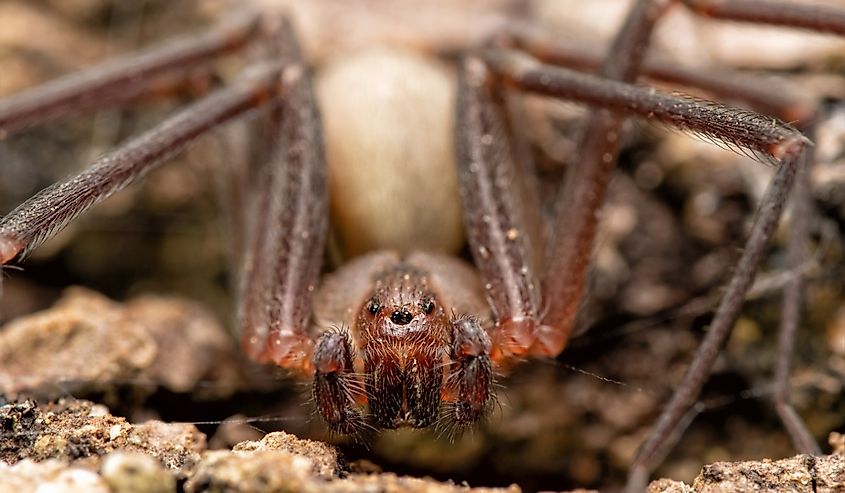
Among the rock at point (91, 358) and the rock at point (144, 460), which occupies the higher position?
the rock at point (91, 358)

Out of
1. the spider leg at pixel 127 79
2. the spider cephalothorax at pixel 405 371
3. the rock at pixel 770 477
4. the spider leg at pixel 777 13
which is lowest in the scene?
the rock at pixel 770 477

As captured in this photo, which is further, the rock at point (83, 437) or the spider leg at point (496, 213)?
the spider leg at point (496, 213)

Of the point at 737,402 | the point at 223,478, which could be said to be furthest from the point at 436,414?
the point at 737,402

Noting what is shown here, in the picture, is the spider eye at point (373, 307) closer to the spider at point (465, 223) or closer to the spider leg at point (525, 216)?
the spider at point (465, 223)

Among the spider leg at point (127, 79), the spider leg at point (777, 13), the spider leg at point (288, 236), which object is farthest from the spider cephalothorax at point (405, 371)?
the spider leg at point (777, 13)

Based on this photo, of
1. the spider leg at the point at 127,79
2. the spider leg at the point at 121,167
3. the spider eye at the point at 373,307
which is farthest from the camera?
the spider leg at the point at 127,79

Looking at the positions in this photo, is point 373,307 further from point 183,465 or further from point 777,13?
point 777,13

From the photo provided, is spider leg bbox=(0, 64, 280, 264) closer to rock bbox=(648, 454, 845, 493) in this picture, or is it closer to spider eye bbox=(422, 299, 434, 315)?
spider eye bbox=(422, 299, 434, 315)

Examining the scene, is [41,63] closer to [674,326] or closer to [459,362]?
[459,362]
